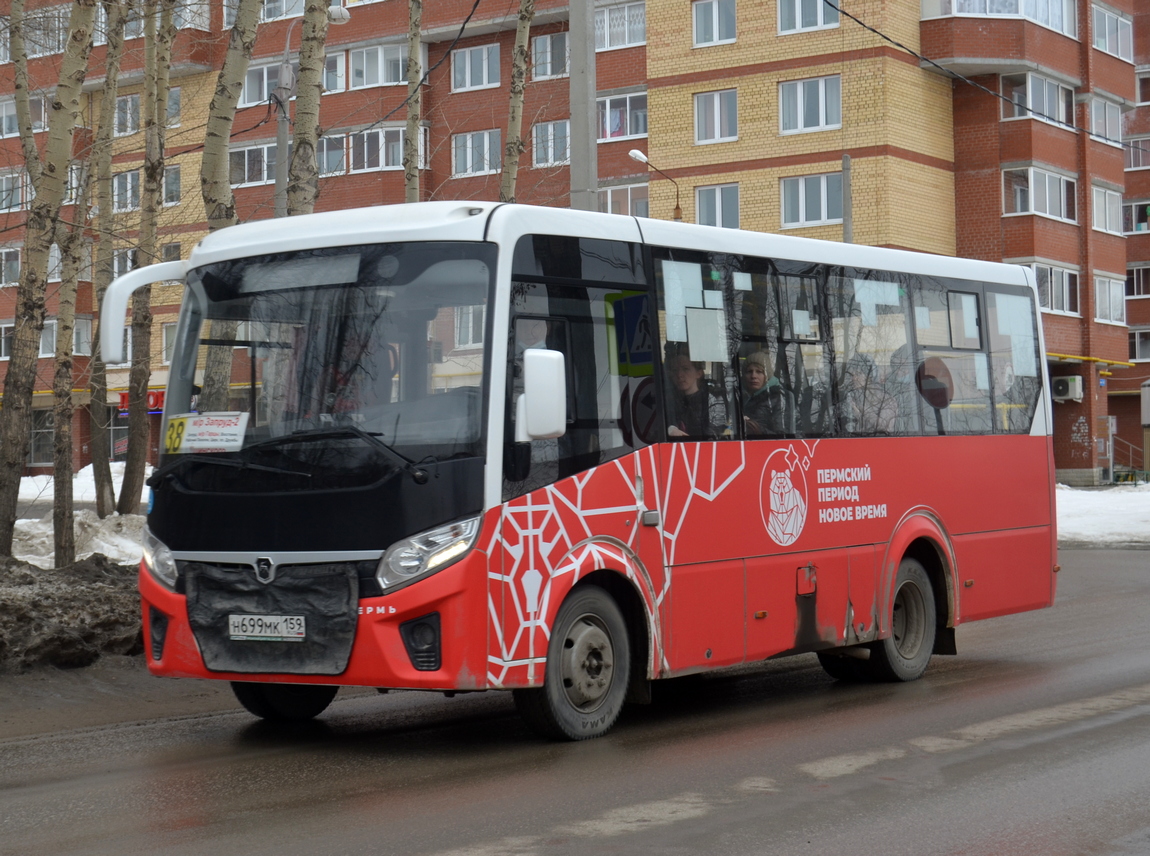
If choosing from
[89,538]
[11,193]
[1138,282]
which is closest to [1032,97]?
[1138,282]

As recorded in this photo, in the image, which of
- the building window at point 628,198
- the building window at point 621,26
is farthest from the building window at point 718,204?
the building window at point 621,26

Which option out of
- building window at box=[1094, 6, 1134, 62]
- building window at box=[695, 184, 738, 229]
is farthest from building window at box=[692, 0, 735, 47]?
building window at box=[1094, 6, 1134, 62]

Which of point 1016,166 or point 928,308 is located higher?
point 1016,166

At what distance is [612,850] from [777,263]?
5.36 meters

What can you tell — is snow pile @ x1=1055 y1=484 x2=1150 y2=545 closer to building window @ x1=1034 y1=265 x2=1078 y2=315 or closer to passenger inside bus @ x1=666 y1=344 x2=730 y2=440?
building window @ x1=1034 y1=265 x2=1078 y2=315

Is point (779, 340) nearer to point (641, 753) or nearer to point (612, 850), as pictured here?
point (641, 753)

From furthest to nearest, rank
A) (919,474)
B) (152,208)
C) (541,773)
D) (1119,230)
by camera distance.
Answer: (1119,230) → (152,208) → (919,474) → (541,773)

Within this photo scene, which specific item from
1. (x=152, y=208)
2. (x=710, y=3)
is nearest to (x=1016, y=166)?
(x=710, y=3)

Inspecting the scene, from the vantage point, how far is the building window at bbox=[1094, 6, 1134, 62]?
50.4 m

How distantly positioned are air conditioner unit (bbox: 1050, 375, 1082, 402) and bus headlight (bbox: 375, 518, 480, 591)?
43326 mm

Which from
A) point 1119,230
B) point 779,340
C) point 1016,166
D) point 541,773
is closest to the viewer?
point 541,773

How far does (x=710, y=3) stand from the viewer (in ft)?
155

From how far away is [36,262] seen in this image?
561 inches

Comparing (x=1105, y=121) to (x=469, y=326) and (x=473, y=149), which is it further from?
(x=469, y=326)
